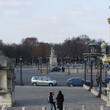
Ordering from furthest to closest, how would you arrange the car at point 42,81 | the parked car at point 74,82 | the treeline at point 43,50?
the treeline at point 43,50 → the car at point 42,81 → the parked car at point 74,82

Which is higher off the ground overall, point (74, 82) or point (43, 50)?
point (43, 50)

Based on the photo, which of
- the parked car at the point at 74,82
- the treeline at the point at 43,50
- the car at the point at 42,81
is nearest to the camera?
the parked car at the point at 74,82

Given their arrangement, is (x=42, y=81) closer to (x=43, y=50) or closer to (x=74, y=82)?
(x=74, y=82)

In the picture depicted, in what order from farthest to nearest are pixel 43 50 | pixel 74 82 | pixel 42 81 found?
pixel 43 50 → pixel 42 81 → pixel 74 82

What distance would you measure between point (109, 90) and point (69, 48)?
398ft

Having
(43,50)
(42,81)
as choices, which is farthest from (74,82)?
(43,50)

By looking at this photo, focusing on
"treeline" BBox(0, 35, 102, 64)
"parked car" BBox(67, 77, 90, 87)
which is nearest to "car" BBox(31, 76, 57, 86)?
"parked car" BBox(67, 77, 90, 87)

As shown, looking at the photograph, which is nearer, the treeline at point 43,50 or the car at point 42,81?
the car at point 42,81

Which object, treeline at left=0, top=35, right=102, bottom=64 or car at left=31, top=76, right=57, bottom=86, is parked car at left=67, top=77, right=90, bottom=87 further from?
treeline at left=0, top=35, right=102, bottom=64

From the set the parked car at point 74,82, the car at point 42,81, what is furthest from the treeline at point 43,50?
the parked car at point 74,82

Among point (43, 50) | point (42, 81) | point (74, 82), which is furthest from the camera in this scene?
point (43, 50)

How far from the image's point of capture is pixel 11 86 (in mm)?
24953

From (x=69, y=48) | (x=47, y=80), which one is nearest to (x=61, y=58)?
(x=69, y=48)

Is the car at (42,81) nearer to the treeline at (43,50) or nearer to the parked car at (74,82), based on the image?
the parked car at (74,82)
